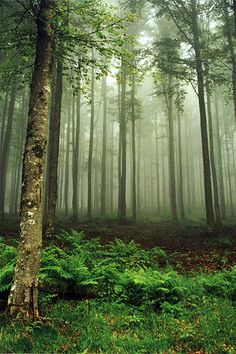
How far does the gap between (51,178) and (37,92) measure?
6699mm

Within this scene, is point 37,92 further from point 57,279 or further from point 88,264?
point 88,264

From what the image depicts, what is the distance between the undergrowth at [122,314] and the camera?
4.35 metres

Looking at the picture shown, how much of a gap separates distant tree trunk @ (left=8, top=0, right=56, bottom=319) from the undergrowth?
1.26 ft

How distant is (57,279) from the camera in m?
6.13

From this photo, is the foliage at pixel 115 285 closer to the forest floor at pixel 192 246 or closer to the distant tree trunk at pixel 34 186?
the distant tree trunk at pixel 34 186

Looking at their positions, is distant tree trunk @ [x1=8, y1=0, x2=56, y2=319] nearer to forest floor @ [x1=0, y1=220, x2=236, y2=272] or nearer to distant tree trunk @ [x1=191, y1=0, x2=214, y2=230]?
forest floor @ [x1=0, y1=220, x2=236, y2=272]

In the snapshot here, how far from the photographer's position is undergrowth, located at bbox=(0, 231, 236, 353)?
4352 mm

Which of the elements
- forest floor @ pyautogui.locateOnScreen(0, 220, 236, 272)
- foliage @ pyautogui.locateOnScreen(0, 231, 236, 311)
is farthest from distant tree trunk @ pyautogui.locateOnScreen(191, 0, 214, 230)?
foliage @ pyautogui.locateOnScreen(0, 231, 236, 311)

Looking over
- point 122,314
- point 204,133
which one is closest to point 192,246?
point 204,133

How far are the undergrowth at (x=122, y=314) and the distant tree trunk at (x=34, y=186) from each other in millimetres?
383

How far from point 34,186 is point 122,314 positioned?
2802mm

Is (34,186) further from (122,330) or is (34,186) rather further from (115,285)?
(122,330)

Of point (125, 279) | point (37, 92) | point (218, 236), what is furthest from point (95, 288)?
point (218, 236)

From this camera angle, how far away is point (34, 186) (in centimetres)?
544
